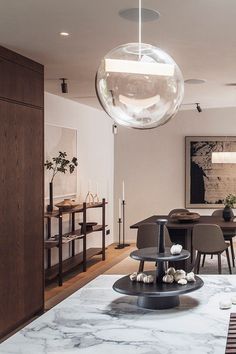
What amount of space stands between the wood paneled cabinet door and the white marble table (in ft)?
6.47

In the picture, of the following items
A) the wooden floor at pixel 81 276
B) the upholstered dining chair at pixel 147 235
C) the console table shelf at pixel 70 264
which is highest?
the upholstered dining chair at pixel 147 235

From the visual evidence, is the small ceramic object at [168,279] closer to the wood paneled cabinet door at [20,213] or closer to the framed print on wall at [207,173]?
the wood paneled cabinet door at [20,213]

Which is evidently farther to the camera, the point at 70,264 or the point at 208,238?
the point at 70,264

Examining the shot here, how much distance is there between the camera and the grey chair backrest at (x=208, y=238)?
573 centimetres

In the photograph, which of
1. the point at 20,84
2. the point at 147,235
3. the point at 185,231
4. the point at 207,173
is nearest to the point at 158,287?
the point at 20,84

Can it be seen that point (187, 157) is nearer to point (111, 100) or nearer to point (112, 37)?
point (112, 37)

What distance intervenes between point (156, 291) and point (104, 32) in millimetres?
2354

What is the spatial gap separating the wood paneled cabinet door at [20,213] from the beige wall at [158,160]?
15.1ft

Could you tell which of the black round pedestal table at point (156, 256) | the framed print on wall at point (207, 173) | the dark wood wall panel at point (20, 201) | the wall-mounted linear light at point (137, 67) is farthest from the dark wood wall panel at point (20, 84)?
the framed print on wall at point (207, 173)

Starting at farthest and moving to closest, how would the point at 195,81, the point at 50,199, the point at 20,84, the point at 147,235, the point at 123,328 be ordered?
the point at 50,199
the point at 195,81
the point at 147,235
the point at 20,84
the point at 123,328

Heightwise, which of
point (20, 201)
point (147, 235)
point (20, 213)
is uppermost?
point (20, 201)

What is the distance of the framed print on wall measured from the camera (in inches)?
356

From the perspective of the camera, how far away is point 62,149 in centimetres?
680

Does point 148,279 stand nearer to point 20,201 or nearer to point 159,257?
point 159,257
